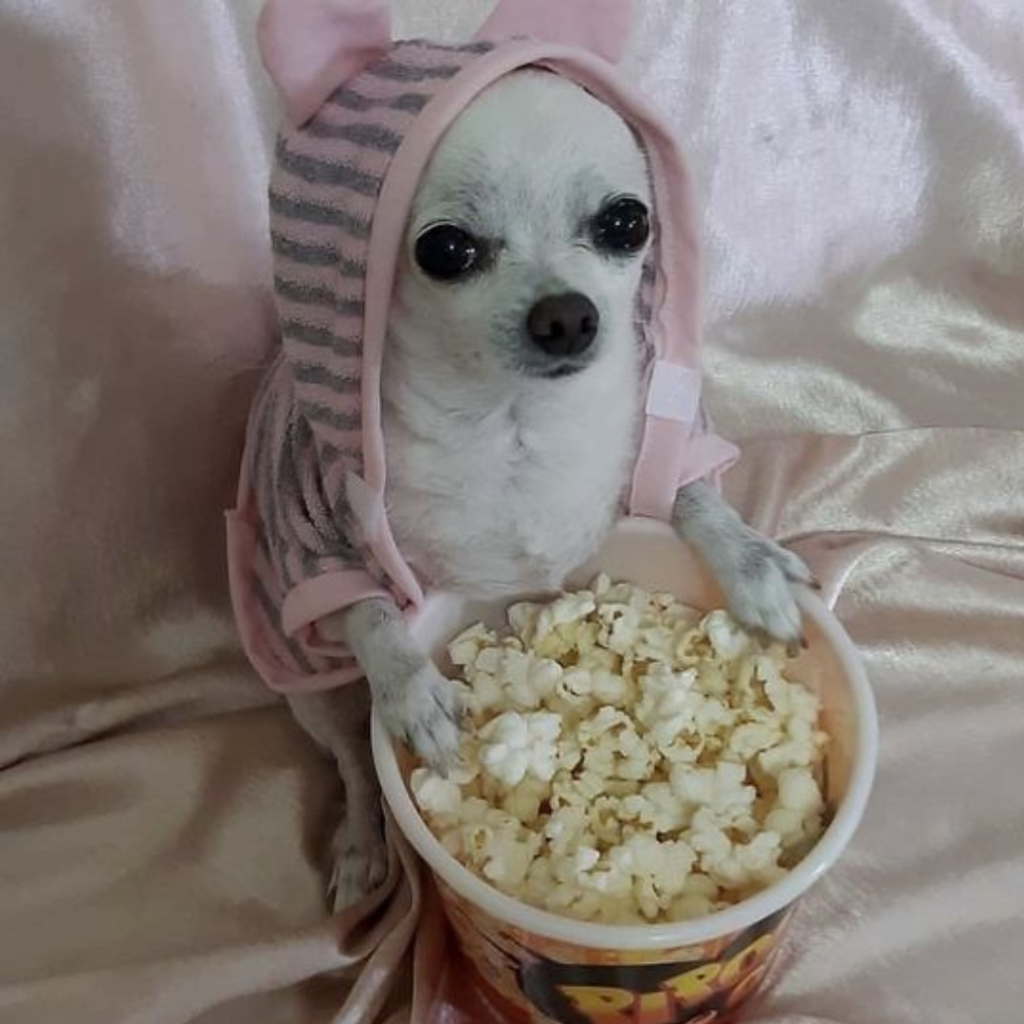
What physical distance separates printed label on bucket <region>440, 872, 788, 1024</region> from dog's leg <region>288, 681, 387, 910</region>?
10cm

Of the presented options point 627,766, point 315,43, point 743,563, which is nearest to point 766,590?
point 743,563

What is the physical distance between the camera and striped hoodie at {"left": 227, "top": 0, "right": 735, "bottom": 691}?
713 millimetres

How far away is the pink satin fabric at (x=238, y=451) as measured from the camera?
0.92m

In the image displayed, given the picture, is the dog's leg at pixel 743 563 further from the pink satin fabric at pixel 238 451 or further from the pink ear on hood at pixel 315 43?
the pink ear on hood at pixel 315 43

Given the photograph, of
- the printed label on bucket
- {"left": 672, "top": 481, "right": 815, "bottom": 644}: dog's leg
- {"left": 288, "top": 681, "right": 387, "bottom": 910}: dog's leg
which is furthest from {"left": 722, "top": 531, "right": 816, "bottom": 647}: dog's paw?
{"left": 288, "top": 681, "right": 387, "bottom": 910}: dog's leg

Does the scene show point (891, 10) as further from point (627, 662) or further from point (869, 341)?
point (627, 662)

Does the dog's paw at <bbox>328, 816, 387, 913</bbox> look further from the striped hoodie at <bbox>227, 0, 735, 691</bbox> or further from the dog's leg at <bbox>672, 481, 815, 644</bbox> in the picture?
the dog's leg at <bbox>672, 481, 815, 644</bbox>

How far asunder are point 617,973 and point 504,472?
0.85 feet

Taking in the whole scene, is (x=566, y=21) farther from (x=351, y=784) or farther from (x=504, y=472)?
(x=351, y=784)

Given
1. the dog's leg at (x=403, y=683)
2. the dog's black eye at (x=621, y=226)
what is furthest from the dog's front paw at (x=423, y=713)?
the dog's black eye at (x=621, y=226)

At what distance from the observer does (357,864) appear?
3.18 ft

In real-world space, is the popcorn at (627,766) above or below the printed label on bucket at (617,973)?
above

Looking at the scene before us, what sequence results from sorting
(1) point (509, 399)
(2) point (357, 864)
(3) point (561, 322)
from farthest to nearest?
1. (2) point (357, 864)
2. (1) point (509, 399)
3. (3) point (561, 322)

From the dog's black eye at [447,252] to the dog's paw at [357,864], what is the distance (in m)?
0.39
